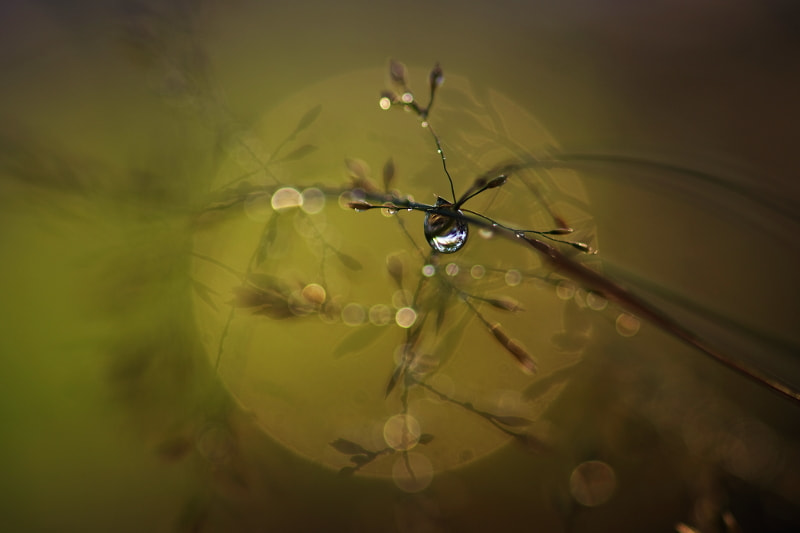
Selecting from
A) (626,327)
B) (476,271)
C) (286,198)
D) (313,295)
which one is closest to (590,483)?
(626,327)

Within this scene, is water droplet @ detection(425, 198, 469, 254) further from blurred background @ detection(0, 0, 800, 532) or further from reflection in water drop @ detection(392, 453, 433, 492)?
reflection in water drop @ detection(392, 453, 433, 492)

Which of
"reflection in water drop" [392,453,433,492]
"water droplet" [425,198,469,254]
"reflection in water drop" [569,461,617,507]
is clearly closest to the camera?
"water droplet" [425,198,469,254]

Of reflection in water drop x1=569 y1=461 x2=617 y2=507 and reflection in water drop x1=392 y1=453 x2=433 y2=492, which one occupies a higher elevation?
reflection in water drop x1=569 y1=461 x2=617 y2=507

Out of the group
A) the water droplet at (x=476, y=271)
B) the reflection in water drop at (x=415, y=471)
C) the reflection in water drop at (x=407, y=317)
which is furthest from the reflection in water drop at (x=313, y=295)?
the reflection in water drop at (x=415, y=471)

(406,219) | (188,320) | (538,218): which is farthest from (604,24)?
(188,320)

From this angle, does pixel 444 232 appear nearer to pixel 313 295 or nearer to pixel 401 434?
pixel 313 295

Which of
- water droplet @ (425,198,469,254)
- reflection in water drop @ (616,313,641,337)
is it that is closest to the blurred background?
reflection in water drop @ (616,313,641,337)

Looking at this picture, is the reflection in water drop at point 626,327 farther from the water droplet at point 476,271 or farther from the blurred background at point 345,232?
the water droplet at point 476,271
